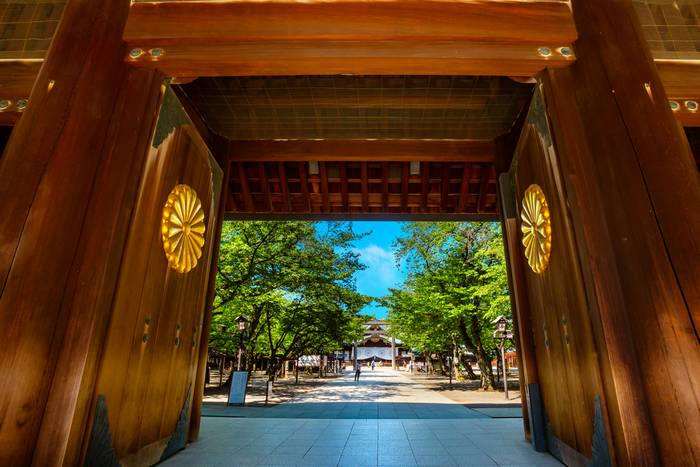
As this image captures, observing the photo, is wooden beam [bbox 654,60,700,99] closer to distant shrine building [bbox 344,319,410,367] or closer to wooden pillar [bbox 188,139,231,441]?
wooden pillar [bbox 188,139,231,441]

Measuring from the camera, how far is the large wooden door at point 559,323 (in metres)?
2.47

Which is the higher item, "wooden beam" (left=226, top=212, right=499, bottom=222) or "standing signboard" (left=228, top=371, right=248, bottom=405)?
"wooden beam" (left=226, top=212, right=499, bottom=222)

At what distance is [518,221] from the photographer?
4016 mm

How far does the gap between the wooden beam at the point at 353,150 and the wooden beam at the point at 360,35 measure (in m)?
2.06

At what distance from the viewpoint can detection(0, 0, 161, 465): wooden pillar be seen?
6.43 feet

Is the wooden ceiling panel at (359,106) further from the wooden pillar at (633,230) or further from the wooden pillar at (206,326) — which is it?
the wooden pillar at (633,230)

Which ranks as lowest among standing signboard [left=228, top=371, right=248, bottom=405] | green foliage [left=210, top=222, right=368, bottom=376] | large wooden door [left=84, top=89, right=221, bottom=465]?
standing signboard [left=228, top=371, right=248, bottom=405]

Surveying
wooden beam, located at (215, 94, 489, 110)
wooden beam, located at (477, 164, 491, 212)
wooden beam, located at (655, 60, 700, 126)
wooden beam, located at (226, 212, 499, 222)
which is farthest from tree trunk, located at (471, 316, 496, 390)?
wooden beam, located at (655, 60, 700, 126)

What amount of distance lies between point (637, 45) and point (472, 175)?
10.7ft

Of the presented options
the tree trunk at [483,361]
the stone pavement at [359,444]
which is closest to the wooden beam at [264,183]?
the stone pavement at [359,444]

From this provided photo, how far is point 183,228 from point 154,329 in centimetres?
101

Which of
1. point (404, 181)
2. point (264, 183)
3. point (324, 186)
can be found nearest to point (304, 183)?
point (324, 186)

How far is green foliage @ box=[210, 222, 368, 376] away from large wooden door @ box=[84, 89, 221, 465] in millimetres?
7009

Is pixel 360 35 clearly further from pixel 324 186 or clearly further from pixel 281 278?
pixel 281 278
